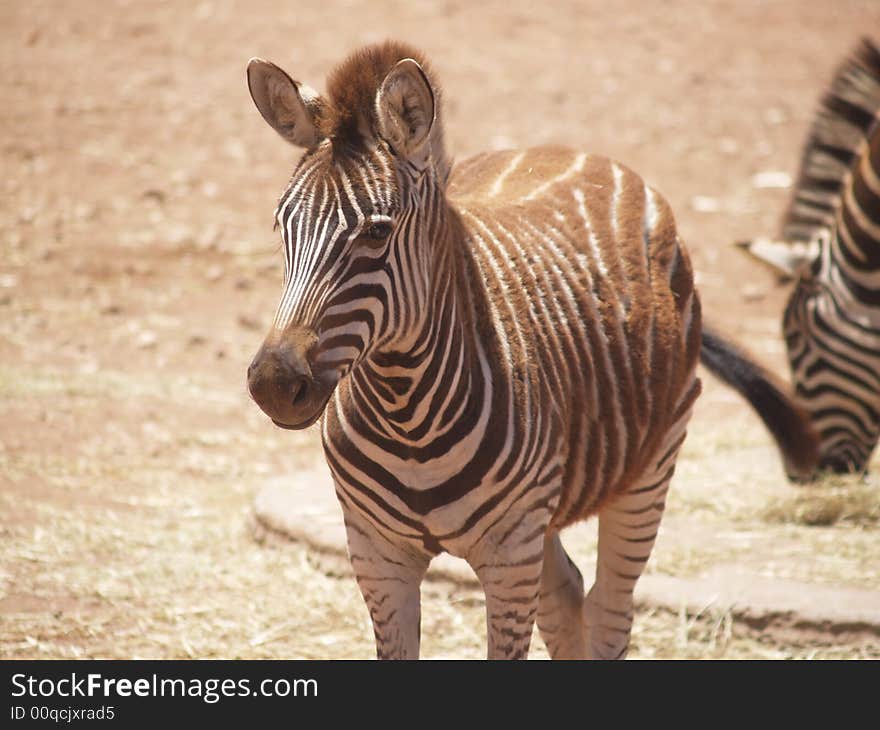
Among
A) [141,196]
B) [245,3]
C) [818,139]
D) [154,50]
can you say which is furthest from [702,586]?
[245,3]

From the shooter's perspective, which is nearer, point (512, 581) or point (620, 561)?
point (512, 581)

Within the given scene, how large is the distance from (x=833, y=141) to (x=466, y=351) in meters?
5.03

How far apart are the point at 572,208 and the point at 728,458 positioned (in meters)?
3.30

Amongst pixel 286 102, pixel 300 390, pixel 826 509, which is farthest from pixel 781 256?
pixel 300 390

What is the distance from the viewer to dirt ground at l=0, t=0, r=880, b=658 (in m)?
5.45

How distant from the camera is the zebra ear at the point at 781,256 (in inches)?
282

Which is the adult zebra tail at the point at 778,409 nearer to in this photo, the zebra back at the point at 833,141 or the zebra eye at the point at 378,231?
the zebra eye at the point at 378,231

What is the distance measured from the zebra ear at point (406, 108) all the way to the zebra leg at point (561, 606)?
1875 mm

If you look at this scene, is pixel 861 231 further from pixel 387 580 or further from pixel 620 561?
pixel 387 580

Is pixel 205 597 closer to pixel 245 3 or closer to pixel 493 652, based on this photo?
pixel 493 652

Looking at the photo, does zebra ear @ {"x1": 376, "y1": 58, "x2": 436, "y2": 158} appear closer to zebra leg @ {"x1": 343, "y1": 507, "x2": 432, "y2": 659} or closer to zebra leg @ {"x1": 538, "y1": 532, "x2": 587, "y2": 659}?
zebra leg @ {"x1": 343, "y1": 507, "x2": 432, "y2": 659}

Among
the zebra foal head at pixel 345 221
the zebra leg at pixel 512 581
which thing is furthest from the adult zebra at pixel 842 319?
the zebra foal head at pixel 345 221

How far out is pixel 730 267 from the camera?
11469 millimetres

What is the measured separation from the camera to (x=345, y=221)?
316 cm
